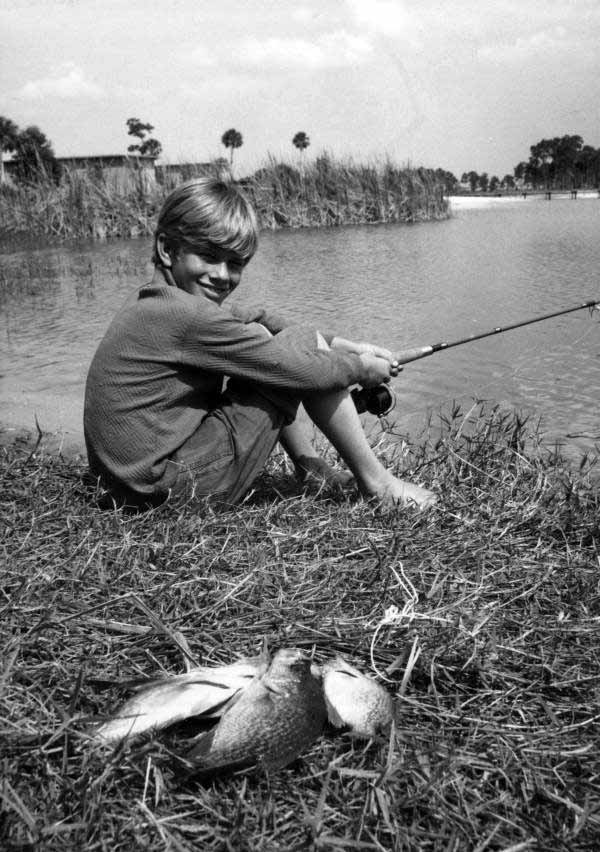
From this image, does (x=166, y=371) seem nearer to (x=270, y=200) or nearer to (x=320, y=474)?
(x=320, y=474)

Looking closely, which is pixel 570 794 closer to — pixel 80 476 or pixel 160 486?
pixel 160 486

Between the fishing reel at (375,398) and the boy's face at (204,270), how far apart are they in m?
0.60

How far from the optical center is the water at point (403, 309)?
4.44m

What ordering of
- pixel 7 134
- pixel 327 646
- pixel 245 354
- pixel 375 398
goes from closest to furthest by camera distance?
pixel 327 646, pixel 245 354, pixel 375 398, pixel 7 134

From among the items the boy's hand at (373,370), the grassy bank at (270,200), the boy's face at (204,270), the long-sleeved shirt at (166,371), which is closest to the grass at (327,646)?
the long-sleeved shirt at (166,371)

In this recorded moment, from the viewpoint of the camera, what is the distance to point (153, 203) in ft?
52.5

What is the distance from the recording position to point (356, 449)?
8.15 feet

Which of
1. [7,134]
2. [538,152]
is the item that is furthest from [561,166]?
[7,134]

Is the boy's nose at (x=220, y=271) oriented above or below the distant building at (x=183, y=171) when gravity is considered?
below

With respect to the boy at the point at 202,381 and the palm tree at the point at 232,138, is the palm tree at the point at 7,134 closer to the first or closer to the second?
the palm tree at the point at 232,138

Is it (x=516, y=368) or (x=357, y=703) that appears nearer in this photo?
(x=357, y=703)

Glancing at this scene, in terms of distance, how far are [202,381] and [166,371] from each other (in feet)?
0.42

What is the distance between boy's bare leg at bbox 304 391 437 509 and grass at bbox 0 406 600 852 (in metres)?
0.09

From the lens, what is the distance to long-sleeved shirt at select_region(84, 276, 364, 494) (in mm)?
2268
